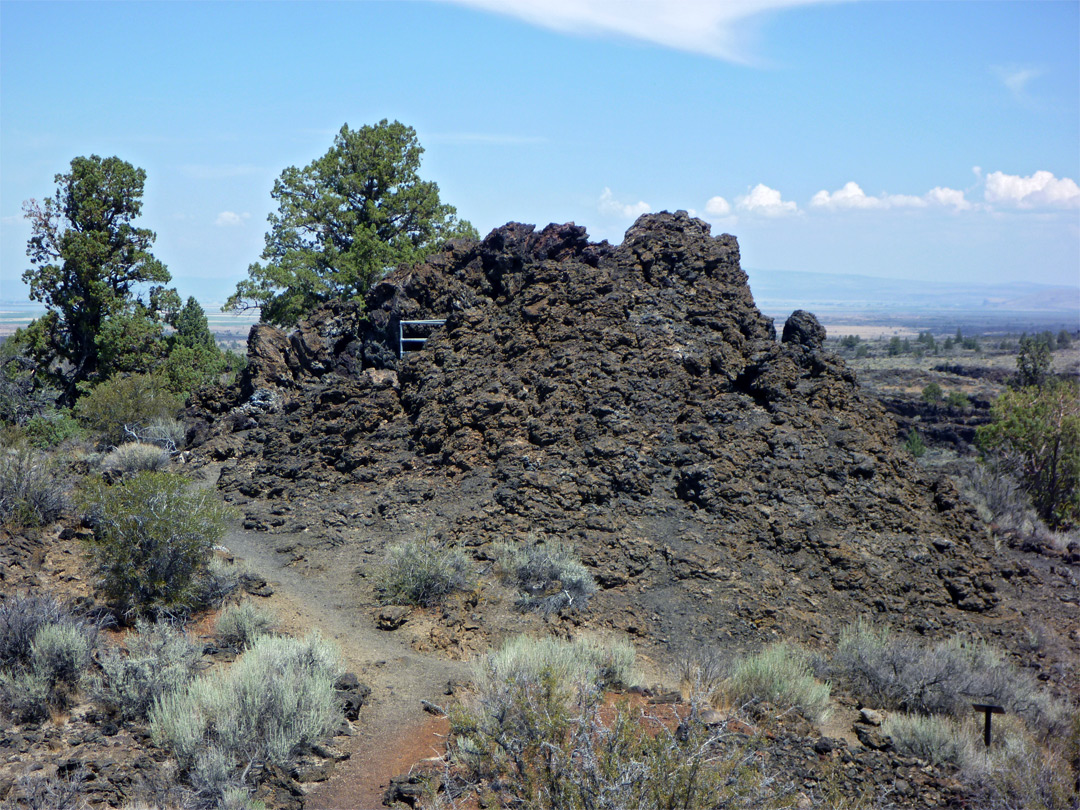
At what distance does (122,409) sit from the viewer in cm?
1531

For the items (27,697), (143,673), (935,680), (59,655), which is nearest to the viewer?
(27,697)

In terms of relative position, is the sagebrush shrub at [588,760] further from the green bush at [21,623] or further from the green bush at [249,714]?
the green bush at [21,623]

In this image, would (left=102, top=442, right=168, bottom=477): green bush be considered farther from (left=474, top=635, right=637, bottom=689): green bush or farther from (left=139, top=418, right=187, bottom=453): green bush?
(left=474, top=635, right=637, bottom=689): green bush

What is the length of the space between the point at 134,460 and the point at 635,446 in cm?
813

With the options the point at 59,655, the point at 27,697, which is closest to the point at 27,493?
the point at 59,655

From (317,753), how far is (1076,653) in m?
7.56

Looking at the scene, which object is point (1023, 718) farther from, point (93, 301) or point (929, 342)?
point (929, 342)

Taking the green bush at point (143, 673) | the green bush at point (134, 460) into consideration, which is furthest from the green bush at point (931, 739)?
the green bush at point (134, 460)

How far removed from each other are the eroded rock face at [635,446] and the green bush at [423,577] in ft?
2.85

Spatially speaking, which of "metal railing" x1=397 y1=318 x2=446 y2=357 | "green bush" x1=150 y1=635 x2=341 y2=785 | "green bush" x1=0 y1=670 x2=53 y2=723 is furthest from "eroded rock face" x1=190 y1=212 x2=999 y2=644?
"green bush" x1=0 y1=670 x2=53 y2=723

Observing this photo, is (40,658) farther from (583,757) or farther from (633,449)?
(633,449)

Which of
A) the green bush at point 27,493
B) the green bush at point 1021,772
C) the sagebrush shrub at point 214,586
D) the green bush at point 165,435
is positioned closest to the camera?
the green bush at point 1021,772

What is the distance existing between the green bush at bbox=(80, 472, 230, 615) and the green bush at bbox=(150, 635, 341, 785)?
6.23 feet

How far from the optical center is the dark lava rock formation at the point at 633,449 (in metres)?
8.59
